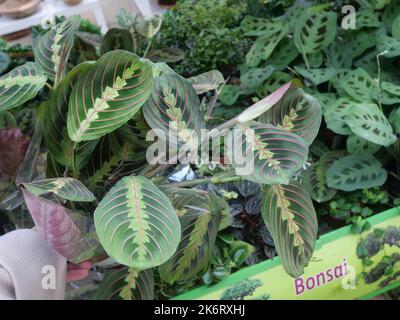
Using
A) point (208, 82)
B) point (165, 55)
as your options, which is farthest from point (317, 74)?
point (208, 82)

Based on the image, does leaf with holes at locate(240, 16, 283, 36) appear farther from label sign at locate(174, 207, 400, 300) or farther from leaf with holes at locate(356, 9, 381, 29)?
label sign at locate(174, 207, 400, 300)

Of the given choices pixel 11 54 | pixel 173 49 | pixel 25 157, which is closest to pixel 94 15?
pixel 11 54

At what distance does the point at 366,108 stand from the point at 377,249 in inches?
13.9

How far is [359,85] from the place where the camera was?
1.37 metres

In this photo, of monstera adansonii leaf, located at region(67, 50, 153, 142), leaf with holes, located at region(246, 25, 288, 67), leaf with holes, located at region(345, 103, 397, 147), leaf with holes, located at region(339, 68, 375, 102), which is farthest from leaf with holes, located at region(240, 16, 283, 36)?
monstera adansonii leaf, located at region(67, 50, 153, 142)

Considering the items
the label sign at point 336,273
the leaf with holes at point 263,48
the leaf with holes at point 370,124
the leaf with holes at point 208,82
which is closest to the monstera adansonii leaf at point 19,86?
the leaf with holes at point 208,82

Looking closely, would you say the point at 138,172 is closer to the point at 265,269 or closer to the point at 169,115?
the point at 169,115

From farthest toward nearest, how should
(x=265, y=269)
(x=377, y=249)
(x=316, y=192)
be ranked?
(x=316, y=192), (x=377, y=249), (x=265, y=269)

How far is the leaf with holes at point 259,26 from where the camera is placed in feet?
5.10

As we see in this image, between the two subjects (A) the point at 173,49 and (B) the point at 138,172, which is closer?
(B) the point at 138,172

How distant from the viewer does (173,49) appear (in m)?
1.60

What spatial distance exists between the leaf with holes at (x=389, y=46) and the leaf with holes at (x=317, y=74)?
0.15m

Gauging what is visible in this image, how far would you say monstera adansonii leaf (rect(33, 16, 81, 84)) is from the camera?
79cm

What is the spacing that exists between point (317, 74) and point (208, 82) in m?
0.62
